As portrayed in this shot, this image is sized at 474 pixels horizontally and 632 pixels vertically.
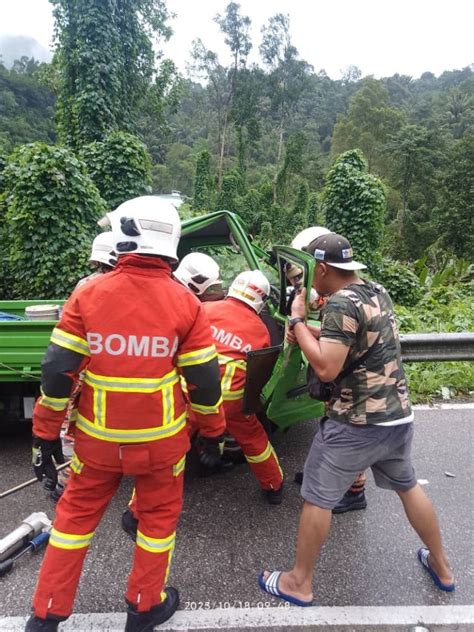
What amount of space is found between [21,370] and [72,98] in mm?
10944

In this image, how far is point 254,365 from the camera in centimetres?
254

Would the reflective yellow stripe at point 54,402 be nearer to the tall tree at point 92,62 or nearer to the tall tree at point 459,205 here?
the tall tree at point 92,62

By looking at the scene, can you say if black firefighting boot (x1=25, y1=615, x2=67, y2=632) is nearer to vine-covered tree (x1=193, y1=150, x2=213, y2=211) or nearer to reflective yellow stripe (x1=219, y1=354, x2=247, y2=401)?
reflective yellow stripe (x1=219, y1=354, x2=247, y2=401)

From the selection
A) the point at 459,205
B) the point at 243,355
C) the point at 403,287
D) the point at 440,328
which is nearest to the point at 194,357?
the point at 243,355

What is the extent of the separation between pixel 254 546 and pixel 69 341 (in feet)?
5.20

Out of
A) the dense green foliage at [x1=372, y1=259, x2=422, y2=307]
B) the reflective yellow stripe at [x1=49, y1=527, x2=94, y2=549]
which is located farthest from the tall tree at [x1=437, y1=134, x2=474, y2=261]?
the reflective yellow stripe at [x1=49, y1=527, x2=94, y2=549]

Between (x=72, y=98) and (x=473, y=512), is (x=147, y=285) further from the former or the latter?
(x=72, y=98)

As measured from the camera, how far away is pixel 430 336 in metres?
4.28

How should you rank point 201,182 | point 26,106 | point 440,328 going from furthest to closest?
1. point 26,106
2. point 201,182
3. point 440,328

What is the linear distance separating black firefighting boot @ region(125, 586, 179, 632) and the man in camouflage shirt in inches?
19.3

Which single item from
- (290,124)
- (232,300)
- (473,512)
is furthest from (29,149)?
(290,124)

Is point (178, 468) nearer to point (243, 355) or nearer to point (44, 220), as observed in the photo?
point (243, 355)

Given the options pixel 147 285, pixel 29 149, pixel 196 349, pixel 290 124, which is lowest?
pixel 196 349

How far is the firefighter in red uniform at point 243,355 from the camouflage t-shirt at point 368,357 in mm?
729
